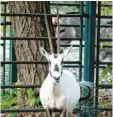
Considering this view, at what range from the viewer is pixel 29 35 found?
560 centimetres

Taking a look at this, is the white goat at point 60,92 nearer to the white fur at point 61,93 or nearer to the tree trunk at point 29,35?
the white fur at point 61,93

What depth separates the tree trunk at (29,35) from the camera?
5.51 metres

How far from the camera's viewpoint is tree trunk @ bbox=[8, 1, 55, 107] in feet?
18.1

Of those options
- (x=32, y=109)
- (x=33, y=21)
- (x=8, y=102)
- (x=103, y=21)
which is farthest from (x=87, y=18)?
(x=103, y=21)

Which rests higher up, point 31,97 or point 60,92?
point 60,92

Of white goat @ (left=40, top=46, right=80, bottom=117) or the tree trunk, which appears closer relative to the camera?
white goat @ (left=40, top=46, right=80, bottom=117)

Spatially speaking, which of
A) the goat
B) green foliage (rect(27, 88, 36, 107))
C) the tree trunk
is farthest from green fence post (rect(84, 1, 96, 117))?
the goat

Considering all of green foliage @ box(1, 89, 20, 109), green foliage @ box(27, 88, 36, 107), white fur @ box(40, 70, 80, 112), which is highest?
white fur @ box(40, 70, 80, 112)

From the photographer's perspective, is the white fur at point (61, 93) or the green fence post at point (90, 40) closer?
the white fur at point (61, 93)

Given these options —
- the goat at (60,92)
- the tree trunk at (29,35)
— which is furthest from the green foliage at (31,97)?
the goat at (60,92)

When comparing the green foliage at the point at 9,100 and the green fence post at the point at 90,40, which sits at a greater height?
the green fence post at the point at 90,40

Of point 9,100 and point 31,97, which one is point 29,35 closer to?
point 31,97

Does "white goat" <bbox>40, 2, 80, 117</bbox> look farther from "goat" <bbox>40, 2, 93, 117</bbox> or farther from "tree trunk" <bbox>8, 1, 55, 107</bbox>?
"tree trunk" <bbox>8, 1, 55, 107</bbox>

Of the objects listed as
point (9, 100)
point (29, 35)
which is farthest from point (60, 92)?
point (9, 100)
